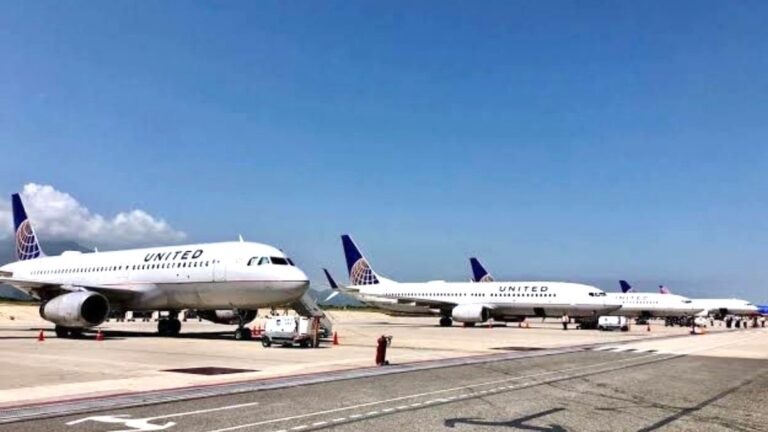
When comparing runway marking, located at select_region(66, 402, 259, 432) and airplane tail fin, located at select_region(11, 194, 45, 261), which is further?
airplane tail fin, located at select_region(11, 194, 45, 261)

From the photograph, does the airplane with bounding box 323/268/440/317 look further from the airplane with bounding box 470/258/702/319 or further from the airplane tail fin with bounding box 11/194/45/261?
the airplane tail fin with bounding box 11/194/45/261

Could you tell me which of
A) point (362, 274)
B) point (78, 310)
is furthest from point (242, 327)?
point (362, 274)

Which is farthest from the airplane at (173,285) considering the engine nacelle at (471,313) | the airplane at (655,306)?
the airplane at (655,306)

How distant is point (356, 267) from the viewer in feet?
273

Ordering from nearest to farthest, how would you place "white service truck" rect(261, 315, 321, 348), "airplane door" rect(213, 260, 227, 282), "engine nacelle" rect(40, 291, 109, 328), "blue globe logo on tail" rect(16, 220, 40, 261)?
"white service truck" rect(261, 315, 321, 348) < "engine nacelle" rect(40, 291, 109, 328) < "airplane door" rect(213, 260, 227, 282) < "blue globe logo on tail" rect(16, 220, 40, 261)

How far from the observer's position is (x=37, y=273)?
47469mm

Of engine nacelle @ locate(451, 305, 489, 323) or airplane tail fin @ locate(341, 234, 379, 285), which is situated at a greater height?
airplane tail fin @ locate(341, 234, 379, 285)

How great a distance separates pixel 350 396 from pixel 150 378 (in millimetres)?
6211

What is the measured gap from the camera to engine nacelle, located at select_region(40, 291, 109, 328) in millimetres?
34719

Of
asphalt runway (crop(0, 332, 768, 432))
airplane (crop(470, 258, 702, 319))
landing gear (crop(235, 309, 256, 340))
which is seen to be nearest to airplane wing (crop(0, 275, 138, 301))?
landing gear (crop(235, 309, 256, 340))

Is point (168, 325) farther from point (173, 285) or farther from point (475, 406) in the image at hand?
point (475, 406)

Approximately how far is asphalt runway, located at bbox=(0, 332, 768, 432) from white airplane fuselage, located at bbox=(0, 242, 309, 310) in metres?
14.7

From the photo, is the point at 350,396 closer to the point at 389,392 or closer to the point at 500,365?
the point at 389,392

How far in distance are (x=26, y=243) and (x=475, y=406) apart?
4776 centimetres
